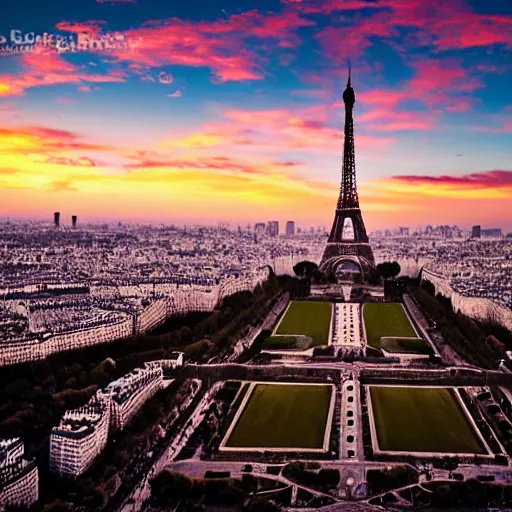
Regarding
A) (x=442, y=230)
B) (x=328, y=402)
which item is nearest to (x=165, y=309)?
(x=328, y=402)

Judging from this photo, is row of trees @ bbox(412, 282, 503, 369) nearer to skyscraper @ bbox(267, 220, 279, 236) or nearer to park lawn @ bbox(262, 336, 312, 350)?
park lawn @ bbox(262, 336, 312, 350)

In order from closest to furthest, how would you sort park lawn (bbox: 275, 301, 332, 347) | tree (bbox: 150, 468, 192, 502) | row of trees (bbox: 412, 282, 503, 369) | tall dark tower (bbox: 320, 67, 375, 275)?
tree (bbox: 150, 468, 192, 502) → row of trees (bbox: 412, 282, 503, 369) → park lawn (bbox: 275, 301, 332, 347) → tall dark tower (bbox: 320, 67, 375, 275)

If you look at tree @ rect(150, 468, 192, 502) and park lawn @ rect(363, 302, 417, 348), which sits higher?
park lawn @ rect(363, 302, 417, 348)

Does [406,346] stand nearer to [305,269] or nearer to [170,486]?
[170,486]

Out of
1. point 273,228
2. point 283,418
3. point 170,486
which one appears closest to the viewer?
point 170,486

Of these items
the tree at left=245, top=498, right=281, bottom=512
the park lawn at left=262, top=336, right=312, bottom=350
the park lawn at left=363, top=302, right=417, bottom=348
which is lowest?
the tree at left=245, top=498, right=281, bottom=512

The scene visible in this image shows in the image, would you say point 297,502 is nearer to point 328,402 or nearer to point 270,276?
point 328,402

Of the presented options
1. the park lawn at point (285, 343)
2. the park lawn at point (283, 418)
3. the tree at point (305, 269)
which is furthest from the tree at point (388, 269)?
the park lawn at point (283, 418)

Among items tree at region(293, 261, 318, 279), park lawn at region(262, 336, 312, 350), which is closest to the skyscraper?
tree at region(293, 261, 318, 279)

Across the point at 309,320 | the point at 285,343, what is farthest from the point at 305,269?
the point at 285,343
